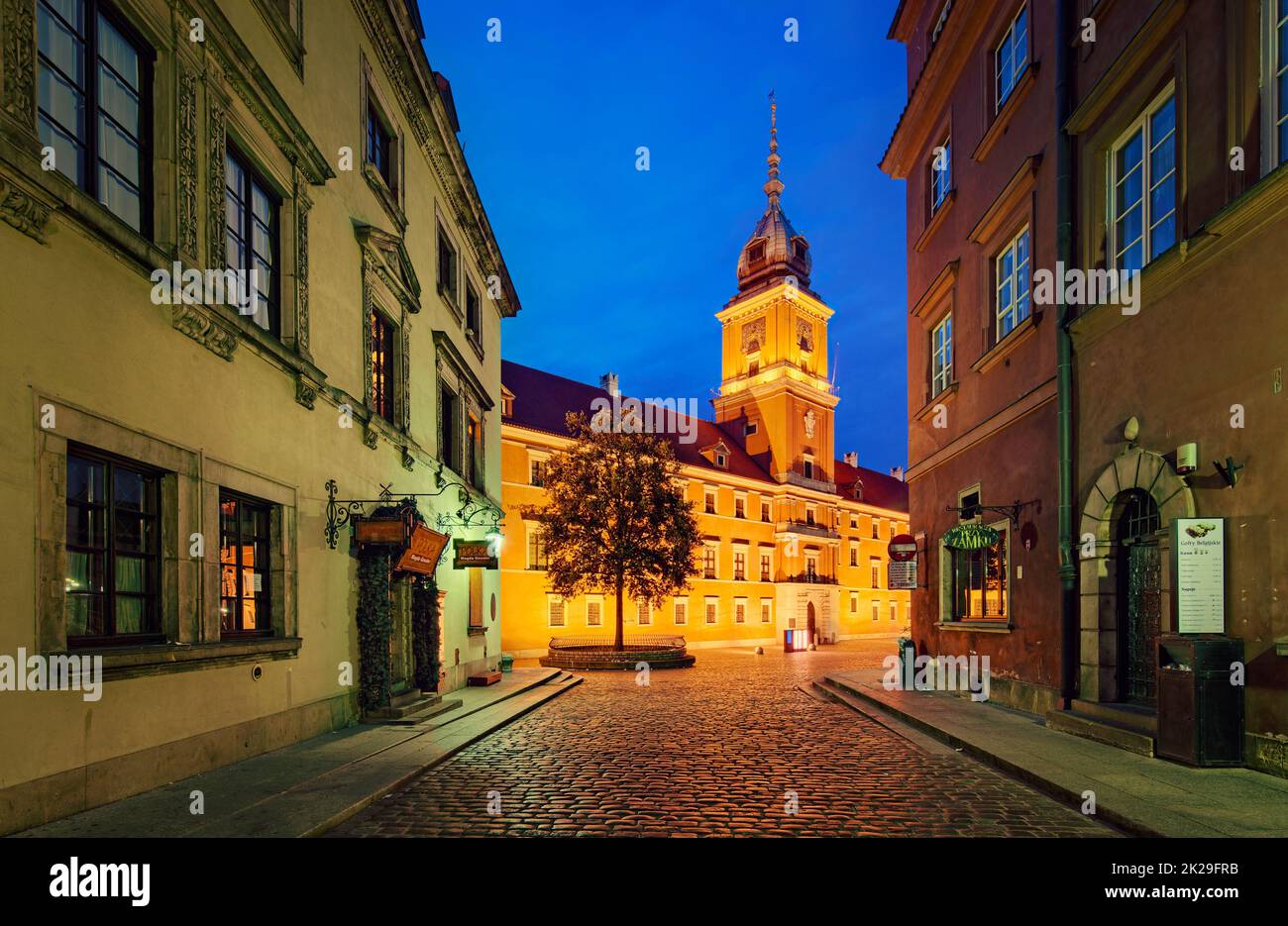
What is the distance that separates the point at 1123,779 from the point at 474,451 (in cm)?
1827

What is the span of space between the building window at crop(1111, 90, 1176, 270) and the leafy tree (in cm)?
2037

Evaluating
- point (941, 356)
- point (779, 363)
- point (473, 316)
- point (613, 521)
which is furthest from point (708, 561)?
point (941, 356)

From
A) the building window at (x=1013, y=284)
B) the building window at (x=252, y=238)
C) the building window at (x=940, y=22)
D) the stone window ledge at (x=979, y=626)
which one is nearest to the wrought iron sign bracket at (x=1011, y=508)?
the stone window ledge at (x=979, y=626)

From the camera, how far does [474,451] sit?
22.9 metres

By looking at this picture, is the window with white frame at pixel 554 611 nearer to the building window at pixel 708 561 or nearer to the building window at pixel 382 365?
the building window at pixel 708 561

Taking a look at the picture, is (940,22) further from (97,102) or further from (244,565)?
(244,565)

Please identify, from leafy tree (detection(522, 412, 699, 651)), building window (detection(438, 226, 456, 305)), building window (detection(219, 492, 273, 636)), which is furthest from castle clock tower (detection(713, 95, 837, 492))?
building window (detection(219, 492, 273, 636))

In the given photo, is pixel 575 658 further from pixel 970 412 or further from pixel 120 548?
pixel 120 548

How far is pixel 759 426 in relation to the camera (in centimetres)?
5378

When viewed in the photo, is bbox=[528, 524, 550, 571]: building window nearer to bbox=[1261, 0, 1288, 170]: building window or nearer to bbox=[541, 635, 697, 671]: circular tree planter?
bbox=[541, 635, 697, 671]: circular tree planter

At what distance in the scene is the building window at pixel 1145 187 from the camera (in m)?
10.2

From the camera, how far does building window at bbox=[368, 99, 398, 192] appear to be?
14.8 metres
